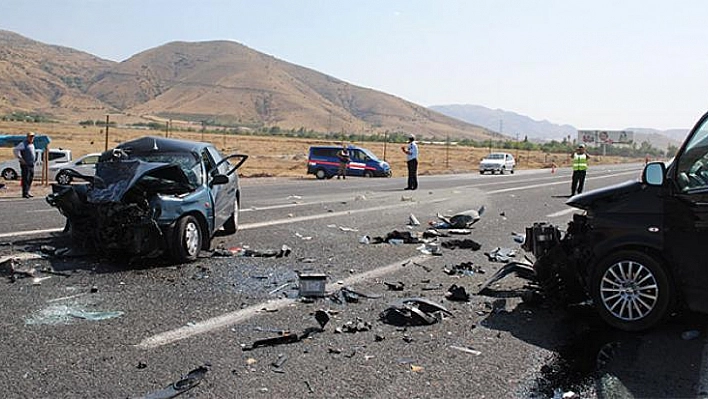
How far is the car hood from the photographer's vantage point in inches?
254

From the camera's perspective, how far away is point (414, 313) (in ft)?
22.0

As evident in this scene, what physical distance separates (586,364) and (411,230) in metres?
7.89

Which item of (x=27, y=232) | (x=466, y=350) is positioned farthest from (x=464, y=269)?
(x=27, y=232)

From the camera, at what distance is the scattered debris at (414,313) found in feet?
21.7

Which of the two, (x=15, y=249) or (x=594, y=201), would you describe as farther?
(x=15, y=249)

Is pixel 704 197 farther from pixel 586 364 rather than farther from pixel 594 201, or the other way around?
pixel 586 364

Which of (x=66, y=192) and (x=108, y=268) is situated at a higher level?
(x=66, y=192)

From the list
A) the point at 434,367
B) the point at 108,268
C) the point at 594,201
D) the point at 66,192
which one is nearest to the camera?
the point at 434,367

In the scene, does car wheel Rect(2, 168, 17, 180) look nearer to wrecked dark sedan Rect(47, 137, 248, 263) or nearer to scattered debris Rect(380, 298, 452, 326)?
wrecked dark sedan Rect(47, 137, 248, 263)

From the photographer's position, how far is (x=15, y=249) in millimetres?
9914

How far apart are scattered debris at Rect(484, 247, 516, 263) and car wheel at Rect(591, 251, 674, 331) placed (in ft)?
12.0

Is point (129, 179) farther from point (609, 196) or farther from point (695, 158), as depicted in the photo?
point (695, 158)

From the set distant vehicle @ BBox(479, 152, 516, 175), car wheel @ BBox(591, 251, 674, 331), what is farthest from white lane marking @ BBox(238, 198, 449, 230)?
distant vehicle @ BBox(479, 152, 516, 175)

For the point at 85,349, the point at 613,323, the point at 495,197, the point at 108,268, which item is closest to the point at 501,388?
the point at 613,323
